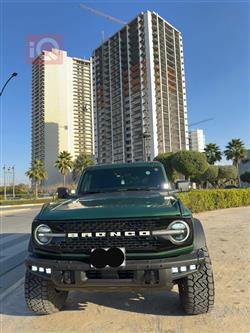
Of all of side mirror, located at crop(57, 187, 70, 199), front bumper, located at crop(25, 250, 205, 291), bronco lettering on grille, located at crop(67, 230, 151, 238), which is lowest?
front bumper, located at crop(25, 250, 205, 291)

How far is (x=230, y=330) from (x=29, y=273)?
91.6 inches

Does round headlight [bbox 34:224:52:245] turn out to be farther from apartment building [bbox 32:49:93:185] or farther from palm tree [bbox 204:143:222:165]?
apartment building [bbox 32:49:93:185]

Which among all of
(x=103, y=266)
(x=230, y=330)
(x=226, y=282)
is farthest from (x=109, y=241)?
(x=226, y=282)

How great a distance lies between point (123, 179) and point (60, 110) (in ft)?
497

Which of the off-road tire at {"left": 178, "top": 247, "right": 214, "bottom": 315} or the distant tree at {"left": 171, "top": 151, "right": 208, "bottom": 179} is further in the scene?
the distant tree at {"left": 171, "top": 151, "right": 208, "bottom": 179}

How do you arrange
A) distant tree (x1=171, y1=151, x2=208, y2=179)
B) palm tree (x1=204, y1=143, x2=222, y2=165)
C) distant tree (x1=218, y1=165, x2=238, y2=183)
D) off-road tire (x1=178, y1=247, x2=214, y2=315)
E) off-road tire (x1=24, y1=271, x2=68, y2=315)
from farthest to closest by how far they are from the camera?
palm tree (x1=204, y1=143, x2=222, y2=165), distant tree (x1=218, y1=165, x2=238, y2=183), distant tree (x1=171, y1=151, x2=208, y2=179), off-road tire (x1=24, y1=271, x2=68, y2=315), off-road tire (x1=178, y1=247, x2=214, y2=315)

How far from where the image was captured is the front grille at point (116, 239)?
3562mm

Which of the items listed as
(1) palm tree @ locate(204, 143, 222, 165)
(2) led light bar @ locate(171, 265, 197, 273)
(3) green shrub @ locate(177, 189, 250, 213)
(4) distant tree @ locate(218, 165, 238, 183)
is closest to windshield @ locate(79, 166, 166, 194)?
(2) led light bar @ locate(171, 265, 197, 273)

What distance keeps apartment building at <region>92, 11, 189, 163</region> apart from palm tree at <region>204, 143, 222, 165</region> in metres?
46.8

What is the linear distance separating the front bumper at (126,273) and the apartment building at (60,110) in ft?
472

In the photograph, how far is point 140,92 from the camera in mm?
137250

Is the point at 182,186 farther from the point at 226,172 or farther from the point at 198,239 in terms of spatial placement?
the point at 226,172

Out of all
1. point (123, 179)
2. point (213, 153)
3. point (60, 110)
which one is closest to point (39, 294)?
point (123, 179)

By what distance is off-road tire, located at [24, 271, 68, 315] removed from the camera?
164 inches
